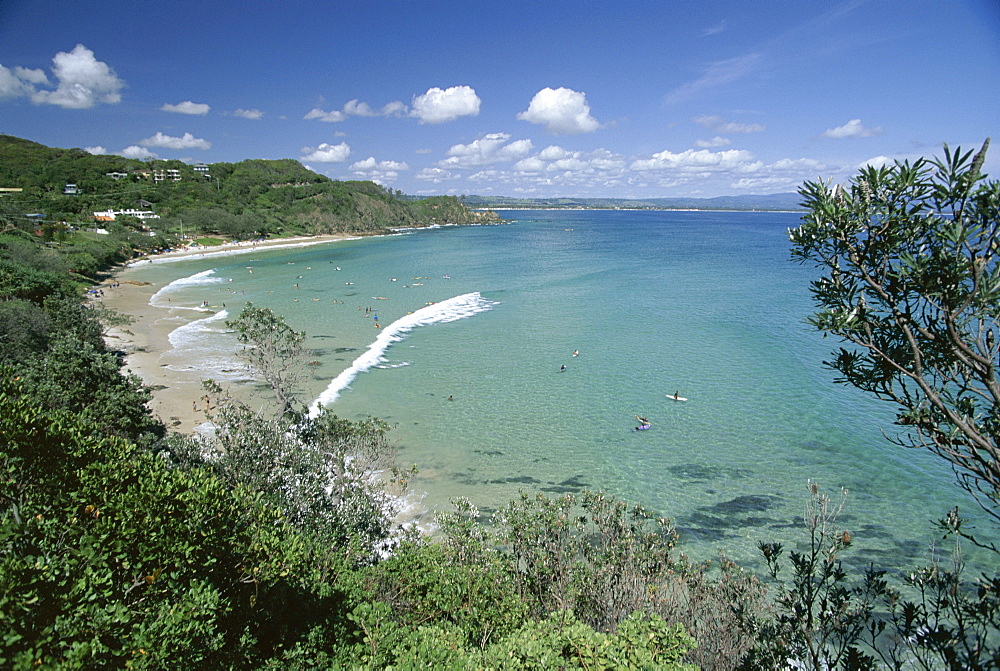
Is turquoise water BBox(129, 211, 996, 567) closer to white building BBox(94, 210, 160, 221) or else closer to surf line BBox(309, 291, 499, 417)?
surf line BBox(309, 291, 499, 417)

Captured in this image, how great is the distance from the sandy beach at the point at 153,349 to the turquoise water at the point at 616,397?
5.00 ft

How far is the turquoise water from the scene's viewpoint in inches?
776

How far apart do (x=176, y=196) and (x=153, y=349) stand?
133 m

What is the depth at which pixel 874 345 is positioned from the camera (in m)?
5.93

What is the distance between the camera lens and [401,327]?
45.2 m

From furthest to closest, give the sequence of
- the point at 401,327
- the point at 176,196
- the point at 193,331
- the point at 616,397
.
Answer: the point at 176,196 → the point at 401,327 → the point at 193,331 → the point at 616,397

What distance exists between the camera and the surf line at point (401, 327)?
29.8 m

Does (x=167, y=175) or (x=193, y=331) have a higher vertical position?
(x=167, y=175)

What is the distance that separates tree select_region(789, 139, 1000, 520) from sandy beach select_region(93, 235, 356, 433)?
2595 cm

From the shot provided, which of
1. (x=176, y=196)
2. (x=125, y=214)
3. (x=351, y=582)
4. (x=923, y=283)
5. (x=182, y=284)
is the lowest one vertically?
(x=351, y=582)

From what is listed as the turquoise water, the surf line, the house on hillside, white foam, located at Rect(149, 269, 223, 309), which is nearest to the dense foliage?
the turquoise water

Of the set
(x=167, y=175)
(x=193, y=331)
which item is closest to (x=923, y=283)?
(x=193, y=331)

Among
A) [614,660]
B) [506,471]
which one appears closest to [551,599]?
[614,660]

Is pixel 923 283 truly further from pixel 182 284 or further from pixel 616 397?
pixel 182 284
